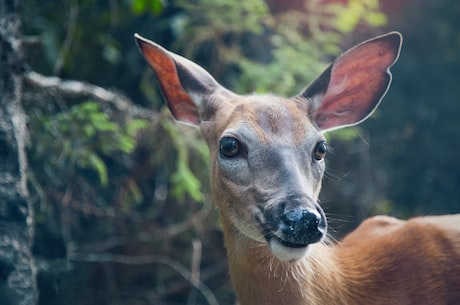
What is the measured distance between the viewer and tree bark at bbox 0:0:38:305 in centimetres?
421

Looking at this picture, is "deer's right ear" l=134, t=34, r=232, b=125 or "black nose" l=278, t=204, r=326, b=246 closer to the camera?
"black nose" l=278, t=204, r=326, b=246

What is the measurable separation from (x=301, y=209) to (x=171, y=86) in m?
1.64

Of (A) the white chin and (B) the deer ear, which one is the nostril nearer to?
(A) the white chin

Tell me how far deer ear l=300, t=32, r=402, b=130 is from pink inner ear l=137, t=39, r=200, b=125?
2.54 feet

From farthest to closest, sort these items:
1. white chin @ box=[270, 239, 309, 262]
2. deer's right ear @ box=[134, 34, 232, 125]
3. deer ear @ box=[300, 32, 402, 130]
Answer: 1. deer's right ear @ box=[134, 34, 232, 125]
2. deer ear @ box=[300, 32, 402, 130]
3. white chin @ box=[270, 239, 309, 262]

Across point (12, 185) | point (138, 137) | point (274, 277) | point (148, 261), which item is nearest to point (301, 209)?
point (274, 277)

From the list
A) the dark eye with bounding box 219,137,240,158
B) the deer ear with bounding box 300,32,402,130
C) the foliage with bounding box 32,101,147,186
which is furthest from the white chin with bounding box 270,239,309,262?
the foliage with bounding box 32,101,147,186

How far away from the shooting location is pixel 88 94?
17.9 feet

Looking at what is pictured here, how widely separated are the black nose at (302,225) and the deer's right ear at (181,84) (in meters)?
1.26

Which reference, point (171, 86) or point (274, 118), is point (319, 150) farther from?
point (171, 86)

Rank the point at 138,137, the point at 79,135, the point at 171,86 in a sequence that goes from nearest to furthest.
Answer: the point at 171,86
the point at 79,135
the point at 138,137

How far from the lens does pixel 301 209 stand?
126 inches

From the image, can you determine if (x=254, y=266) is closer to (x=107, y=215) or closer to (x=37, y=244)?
(x=107, y=215)

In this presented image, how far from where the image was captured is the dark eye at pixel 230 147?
372 cm
